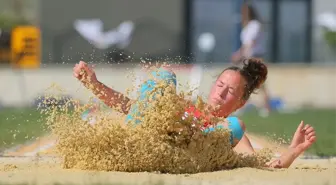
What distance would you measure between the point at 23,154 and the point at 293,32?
55.5ft

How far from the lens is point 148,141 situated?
19.5ft

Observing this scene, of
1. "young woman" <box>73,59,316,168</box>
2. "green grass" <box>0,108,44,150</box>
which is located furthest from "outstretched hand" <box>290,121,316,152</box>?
"green grass" <box>0,108,44,150</box>

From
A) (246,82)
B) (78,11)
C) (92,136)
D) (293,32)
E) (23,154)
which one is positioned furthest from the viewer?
(78,11)

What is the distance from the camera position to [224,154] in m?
6.21

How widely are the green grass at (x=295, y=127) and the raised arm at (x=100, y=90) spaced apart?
2.37 meters

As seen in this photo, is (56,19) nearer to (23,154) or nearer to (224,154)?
(23,154)

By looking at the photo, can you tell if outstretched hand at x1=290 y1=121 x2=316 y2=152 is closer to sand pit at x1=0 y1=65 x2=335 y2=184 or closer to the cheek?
sand pit at x1=0 y1=65 x2=335 y2=184

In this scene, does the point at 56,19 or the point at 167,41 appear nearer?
the point at 167,41

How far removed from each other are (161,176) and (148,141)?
345 millimetres

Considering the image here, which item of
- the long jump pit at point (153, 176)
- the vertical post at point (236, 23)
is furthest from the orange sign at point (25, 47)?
the long jump pit at point (153, 176)

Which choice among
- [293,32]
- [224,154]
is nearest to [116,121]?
[224,154]

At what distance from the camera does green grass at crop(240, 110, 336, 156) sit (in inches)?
376

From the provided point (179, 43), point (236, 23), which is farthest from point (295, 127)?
point (236, 23)

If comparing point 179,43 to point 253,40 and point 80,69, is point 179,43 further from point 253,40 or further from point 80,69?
point 80,69
